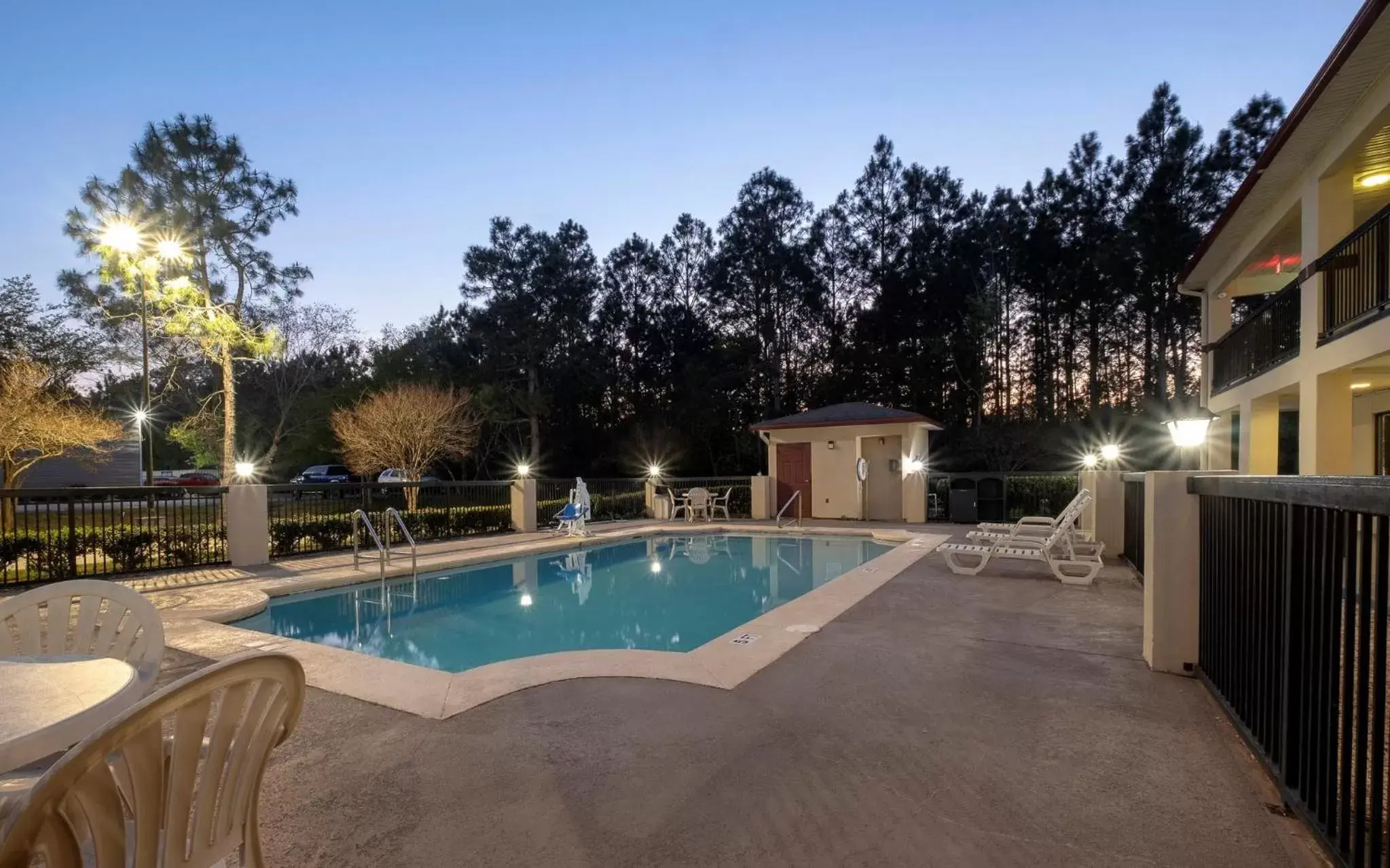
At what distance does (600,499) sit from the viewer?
650 inches

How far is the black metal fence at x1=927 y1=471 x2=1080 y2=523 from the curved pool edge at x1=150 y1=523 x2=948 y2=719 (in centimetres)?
778

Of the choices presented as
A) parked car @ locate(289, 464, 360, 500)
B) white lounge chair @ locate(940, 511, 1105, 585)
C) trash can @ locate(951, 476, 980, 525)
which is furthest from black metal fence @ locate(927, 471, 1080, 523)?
parked car @ locate(289, 464, 360, 500)

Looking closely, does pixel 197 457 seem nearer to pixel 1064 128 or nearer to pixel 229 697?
pixel 229 697

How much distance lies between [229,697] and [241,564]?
31.0ft

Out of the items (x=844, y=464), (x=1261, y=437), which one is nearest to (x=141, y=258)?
(x=844, y=464)

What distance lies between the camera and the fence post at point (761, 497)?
54.3 feet

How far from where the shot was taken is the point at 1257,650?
113 inches

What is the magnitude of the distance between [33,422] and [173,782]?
17138 mm

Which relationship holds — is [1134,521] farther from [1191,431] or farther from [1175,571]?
[1175,571]

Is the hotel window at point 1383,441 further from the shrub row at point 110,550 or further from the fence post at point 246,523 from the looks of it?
the shrub row at point 110,550

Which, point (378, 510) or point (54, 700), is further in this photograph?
point (378, 510)

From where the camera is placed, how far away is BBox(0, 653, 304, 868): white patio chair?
0.99 meters

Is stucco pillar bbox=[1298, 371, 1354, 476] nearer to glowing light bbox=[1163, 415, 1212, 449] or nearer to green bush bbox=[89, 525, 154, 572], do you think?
glowing light bbox=[1163, 415, 1212, 449]

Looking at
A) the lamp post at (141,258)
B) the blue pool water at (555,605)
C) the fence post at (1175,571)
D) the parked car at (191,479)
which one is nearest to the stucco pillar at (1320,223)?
the fence post at (1175,571)
